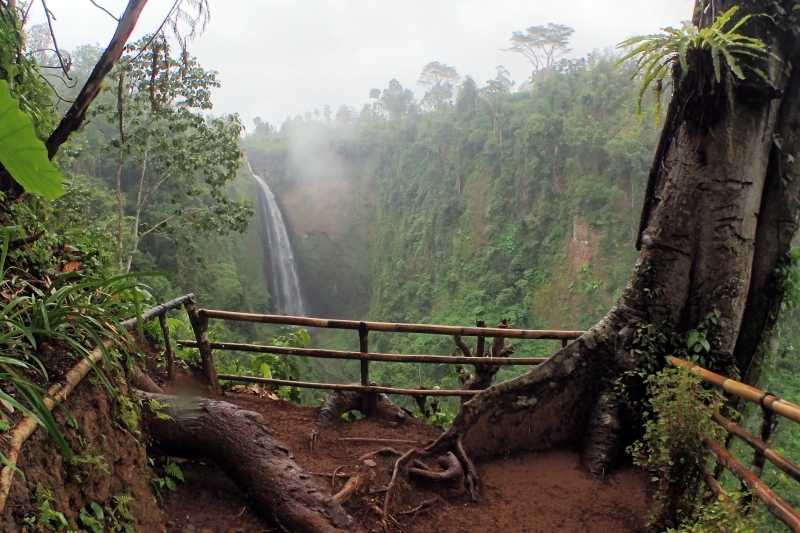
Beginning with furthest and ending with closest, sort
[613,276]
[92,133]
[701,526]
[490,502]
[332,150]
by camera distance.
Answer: [332,150] → [613,276] → [92,133] → [490,502] → [701,526]

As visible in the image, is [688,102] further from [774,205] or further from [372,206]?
[372,206]

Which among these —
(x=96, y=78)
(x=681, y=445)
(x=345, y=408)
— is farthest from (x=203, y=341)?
(x=681, y=445)

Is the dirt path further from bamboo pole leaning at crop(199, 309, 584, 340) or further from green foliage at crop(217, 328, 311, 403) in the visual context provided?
green foliage at crop(217, 328, 311, 403)

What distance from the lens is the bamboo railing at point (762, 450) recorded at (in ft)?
5.50

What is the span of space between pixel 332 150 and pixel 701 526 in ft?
120

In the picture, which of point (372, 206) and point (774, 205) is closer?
point (774, 205)

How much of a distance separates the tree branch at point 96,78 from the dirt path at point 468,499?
1.90 m

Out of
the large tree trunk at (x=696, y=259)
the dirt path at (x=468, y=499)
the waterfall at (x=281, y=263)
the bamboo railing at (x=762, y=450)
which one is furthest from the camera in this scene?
the waterfall at (x=281, y=263)

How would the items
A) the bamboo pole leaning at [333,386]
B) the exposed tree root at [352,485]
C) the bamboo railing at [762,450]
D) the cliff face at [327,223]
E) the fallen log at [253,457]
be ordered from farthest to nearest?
the cliff face at [327,223]
the bamboo pole leaning at [333,386]
the exposed tree root at [352,485]
the fallen log at [253,457]
the bamboo railing at [762,450]

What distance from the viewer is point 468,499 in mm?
2885

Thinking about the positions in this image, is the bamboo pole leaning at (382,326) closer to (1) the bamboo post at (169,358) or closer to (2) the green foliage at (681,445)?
(1) the bamboo post at (169,358)

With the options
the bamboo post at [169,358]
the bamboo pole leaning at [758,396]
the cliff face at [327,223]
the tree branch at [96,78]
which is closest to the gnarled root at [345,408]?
the bamboo post at [169,358]

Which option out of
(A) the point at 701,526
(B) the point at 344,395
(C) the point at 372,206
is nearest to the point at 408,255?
(C) the point at 372,206

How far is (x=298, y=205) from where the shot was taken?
1348 inches
